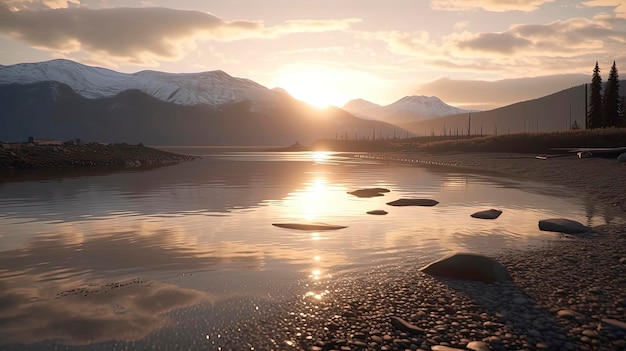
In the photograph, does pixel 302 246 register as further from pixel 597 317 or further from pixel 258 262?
pixel 597 317

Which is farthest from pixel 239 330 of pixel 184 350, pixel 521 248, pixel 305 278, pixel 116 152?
pixel 116 152

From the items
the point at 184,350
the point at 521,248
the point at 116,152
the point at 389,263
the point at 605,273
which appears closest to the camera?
the point at 184,350

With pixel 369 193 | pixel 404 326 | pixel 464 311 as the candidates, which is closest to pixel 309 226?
pixel 464 311

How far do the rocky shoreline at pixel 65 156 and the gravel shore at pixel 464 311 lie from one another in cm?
7466

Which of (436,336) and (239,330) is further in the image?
(239,330)

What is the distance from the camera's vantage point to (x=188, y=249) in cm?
1872

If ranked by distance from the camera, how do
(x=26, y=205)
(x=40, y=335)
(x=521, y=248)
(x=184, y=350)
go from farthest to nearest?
(x=26, y=205) < (x=521, y=248) < (x=40, y=335) < (x=184, y=350)

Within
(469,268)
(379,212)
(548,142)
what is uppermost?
(548,142)

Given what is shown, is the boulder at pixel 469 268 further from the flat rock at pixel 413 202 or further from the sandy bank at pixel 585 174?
the sandy bank at pixel 585 174

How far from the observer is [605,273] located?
1387 cm

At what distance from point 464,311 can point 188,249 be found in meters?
12.0

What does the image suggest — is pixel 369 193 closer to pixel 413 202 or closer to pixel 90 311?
pixel 413 202

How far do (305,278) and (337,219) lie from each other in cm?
1305

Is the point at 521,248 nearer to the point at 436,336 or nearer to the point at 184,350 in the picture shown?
the point at 436,336
